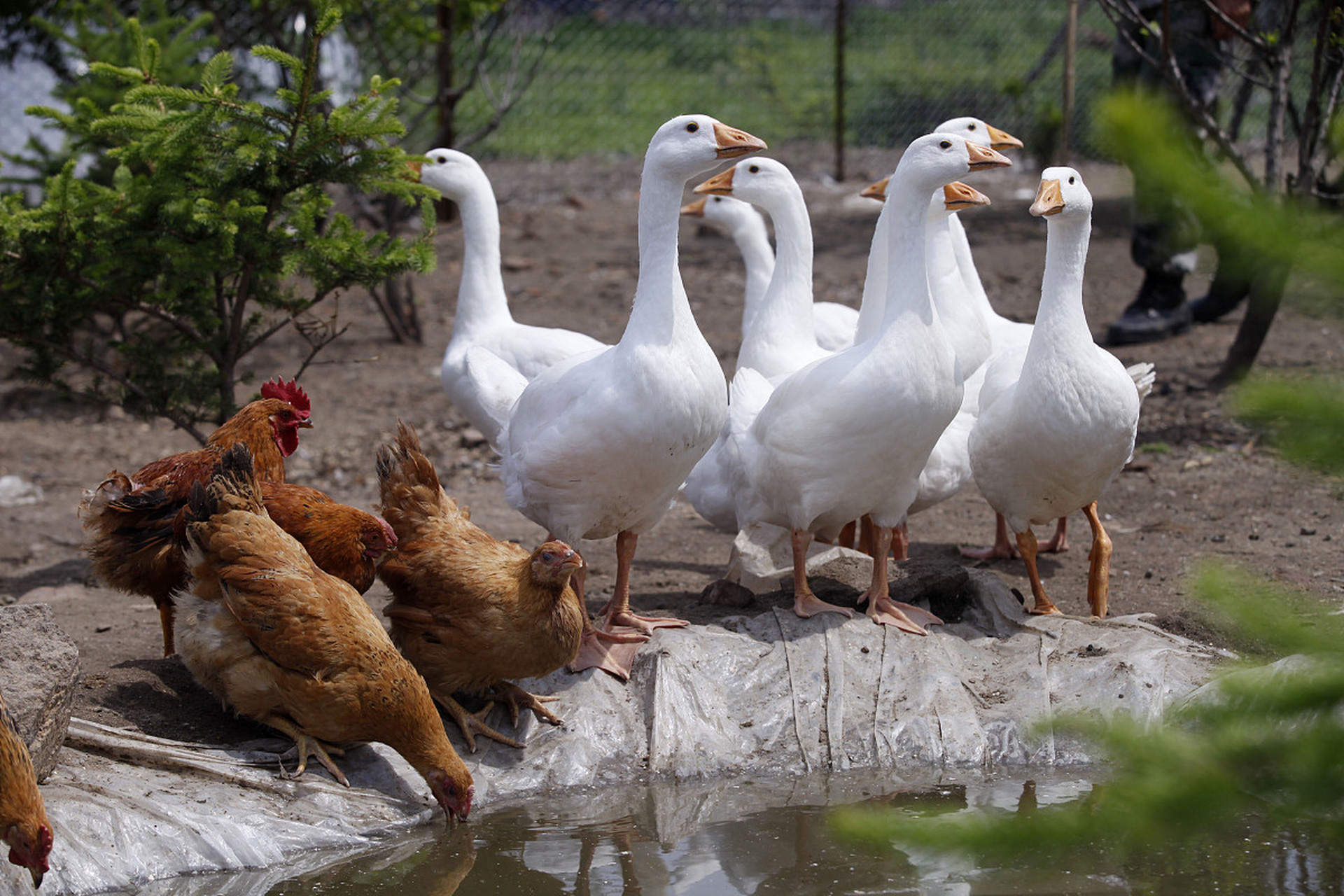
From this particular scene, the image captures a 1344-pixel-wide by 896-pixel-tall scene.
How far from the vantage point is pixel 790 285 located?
5.95 meters

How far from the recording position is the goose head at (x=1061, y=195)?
4723 millimetres

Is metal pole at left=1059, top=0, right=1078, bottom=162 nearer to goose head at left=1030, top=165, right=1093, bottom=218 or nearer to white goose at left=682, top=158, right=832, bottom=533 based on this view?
white goose at left=682, top=158, right=832, bottom=533

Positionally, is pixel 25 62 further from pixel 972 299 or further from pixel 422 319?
pixel 972 299

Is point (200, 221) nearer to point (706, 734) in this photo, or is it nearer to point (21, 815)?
point (21, 815)

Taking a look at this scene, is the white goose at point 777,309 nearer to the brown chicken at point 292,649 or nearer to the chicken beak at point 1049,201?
the chicken beak at point 1049,201

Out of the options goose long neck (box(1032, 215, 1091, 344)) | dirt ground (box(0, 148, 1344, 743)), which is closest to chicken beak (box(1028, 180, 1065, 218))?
goose long neck (box(1032, 215, 1091, 344))

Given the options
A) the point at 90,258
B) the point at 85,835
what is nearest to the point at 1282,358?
the point at 90,258

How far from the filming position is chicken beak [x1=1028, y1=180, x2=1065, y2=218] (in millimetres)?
4691

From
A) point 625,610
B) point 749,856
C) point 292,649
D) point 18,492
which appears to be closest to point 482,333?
point 625,610

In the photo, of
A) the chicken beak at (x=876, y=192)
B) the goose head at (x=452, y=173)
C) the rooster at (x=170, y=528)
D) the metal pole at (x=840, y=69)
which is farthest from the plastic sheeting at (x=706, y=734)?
the metal pole at (x=840, y=69)

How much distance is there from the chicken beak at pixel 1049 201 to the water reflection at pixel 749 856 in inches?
Result: 81.4

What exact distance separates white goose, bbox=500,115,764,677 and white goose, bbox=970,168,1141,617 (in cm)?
118

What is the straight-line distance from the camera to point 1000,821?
1.34 meters

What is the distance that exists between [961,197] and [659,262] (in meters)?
1.57
